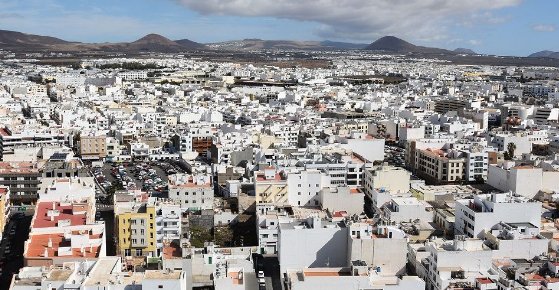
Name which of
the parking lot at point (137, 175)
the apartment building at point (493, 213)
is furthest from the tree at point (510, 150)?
the parking lot at point (137, 175)

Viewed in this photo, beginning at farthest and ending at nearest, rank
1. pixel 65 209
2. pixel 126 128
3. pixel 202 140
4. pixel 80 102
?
pixel 80 102
pixel 126 128
pixel 202 140
pixel 65 209

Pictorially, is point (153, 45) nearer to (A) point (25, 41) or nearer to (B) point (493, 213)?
(A) point (25, 41)

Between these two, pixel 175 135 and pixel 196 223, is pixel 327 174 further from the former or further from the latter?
pixel 175 135

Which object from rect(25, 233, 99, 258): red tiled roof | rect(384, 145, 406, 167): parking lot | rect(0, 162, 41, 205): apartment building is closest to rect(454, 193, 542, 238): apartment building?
rect(25, 233, 99, 258): red tiled roof

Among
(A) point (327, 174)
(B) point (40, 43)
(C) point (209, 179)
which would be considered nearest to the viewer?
(C) point (209, 179)

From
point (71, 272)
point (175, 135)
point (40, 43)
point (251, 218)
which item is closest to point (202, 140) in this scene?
point (175, 135)

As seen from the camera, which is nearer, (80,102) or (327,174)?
(327,174)

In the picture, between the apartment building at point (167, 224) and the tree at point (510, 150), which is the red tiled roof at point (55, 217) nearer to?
the apartment building at point (167, 224)
